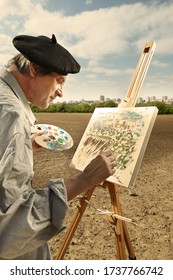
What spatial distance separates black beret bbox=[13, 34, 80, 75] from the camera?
1048 millimetres

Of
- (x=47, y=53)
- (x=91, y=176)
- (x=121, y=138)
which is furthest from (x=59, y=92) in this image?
(x=121, y=138)

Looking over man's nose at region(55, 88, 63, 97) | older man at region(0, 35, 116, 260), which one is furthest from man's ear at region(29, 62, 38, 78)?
man's nose at region(55, 88, 63, 97)

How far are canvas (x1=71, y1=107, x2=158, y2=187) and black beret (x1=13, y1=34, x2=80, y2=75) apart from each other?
774 millimetres

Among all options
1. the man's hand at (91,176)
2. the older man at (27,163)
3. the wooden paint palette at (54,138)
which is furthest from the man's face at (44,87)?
the wooden paint palette at (54,138)

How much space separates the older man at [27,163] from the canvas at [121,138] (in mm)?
644

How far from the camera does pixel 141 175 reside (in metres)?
4.63

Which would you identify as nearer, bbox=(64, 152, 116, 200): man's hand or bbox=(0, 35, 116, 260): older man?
bbox=(0, 35, 116, 260): older man

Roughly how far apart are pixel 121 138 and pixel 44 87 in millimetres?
863

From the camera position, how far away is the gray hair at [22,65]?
108 centimetres

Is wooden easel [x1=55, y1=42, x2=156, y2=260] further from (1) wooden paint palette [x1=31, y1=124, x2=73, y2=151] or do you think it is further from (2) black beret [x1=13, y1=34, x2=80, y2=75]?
(2) black beret [x1=13, y1=34, x2=80, y2=75]

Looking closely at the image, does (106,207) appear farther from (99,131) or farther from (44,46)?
(44,46)

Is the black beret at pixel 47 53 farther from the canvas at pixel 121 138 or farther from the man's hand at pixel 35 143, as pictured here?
the canvas at pixel 121 138
